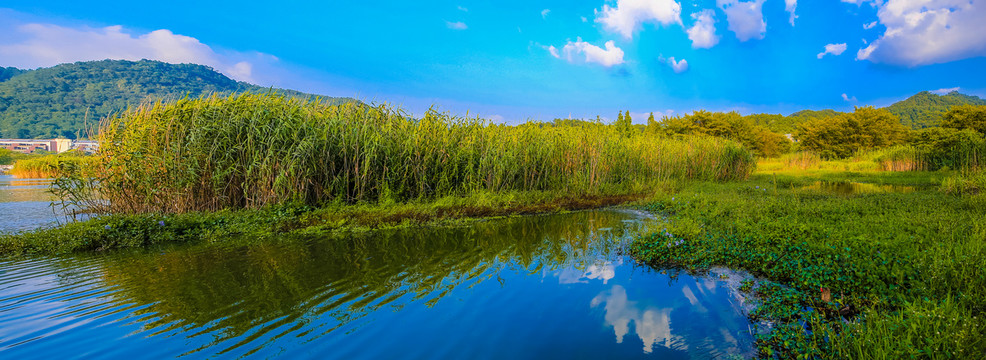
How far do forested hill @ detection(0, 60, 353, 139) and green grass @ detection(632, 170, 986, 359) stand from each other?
121ft

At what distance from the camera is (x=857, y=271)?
3.24 m

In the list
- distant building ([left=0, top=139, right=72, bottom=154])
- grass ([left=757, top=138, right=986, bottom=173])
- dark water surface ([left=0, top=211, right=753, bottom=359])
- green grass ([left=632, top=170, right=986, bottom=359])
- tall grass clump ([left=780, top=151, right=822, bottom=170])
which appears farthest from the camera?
distant building ([left=0, top=139, right=72, bottom=154])

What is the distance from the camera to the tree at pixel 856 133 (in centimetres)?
2881

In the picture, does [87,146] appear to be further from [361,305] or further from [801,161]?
[801,161]

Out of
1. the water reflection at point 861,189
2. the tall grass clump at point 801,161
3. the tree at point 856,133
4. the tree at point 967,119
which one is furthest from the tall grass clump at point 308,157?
the tree at point 856,133

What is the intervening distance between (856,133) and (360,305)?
38028 millimetres

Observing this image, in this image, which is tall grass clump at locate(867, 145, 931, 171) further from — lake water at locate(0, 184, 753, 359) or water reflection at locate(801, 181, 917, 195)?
lake water at locate(0, 184, 753, 359)

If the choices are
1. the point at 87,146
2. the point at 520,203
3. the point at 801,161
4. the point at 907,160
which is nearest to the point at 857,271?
the point at 520,203

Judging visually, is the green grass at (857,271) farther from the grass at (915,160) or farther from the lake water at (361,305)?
the grass at (915,160)

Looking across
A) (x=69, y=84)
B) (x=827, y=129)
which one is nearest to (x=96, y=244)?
(x=827, y=129)

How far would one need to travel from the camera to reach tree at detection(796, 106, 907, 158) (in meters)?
28.8

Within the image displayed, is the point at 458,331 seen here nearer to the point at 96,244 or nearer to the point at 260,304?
the point at 260,304

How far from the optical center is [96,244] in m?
5.15

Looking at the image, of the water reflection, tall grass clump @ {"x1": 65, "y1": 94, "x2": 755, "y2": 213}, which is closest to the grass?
the water reflection
